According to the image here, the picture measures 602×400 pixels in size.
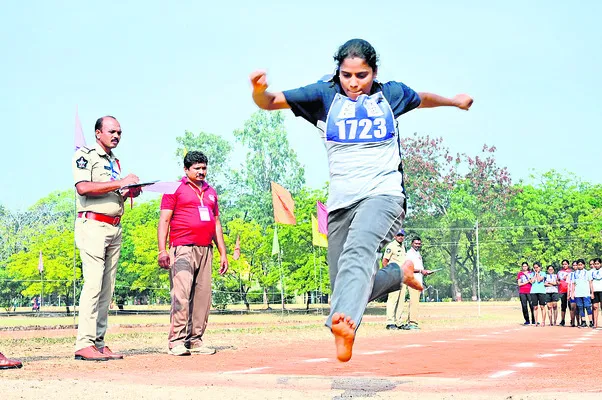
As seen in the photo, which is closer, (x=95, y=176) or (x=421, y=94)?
(x=421, y=94)

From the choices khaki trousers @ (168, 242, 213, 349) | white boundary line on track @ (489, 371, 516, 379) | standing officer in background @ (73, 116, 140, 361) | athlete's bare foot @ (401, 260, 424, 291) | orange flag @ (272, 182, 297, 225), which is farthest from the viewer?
orange flag @ (272, 182, 297, 225)

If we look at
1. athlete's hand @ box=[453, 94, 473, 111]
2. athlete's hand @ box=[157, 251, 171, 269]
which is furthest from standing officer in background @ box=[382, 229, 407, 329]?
athlete's hand @ box=[453, 94, 473, 111]

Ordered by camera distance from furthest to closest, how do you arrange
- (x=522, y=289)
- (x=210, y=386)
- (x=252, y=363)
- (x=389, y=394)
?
(x=522, y=289) < (x=252, y=363) < (x=210, y=386) < (x=389, y=394)

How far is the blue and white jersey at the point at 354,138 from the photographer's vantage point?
5.38 meters

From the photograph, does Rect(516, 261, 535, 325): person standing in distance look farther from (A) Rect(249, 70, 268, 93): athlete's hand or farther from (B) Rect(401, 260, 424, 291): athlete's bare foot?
(A) Rect(249, 70, 268, 93): athlete's hand

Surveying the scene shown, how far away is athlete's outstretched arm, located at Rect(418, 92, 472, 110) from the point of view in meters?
5.91

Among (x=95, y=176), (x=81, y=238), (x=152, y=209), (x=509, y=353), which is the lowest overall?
(x=509, y=353)

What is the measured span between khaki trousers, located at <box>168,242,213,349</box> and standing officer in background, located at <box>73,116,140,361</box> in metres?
0.77

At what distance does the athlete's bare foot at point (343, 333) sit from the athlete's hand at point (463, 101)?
2135 mm

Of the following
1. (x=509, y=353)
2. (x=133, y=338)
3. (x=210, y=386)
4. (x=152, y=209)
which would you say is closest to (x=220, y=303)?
(x=152, y=209)

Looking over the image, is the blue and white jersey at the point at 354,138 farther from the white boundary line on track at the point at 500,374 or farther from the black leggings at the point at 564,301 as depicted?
the black leggings at the point at 564,301

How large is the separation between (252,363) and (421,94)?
11.7 feet

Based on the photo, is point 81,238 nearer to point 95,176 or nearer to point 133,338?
point 95,176

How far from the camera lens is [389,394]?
5355 millimetres
